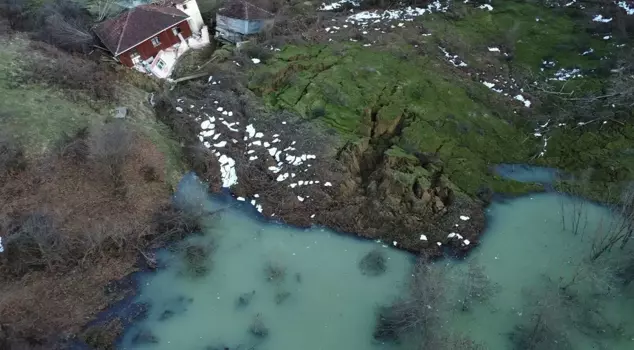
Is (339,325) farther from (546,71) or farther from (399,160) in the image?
(546,71)

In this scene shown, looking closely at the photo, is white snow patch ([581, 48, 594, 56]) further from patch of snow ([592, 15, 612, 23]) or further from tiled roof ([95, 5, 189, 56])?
tiled roof ([95, 5, 189, 56])

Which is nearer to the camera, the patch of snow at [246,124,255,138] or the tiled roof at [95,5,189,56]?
the patch of snow at [246,124,255,138]

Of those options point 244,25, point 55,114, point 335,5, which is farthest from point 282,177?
point 335,5

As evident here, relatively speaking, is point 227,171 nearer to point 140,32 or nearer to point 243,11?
point 140,32

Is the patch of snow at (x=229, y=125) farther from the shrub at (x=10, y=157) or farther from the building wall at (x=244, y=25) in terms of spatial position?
the shrub at (x=10, y=157)

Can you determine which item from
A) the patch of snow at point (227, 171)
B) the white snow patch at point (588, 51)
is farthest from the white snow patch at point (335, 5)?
the patch of snow at point (227, 171)

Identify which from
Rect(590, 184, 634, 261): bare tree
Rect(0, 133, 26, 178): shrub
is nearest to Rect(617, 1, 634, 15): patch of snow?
Rect(590, 184, 634, 261): bare tree
